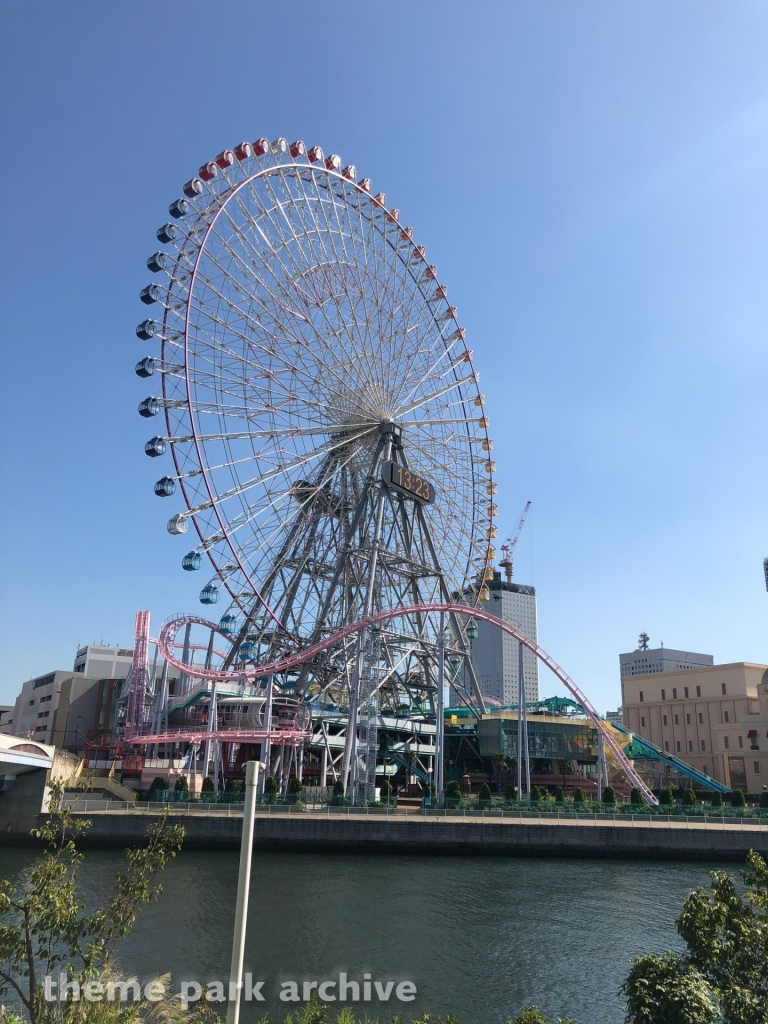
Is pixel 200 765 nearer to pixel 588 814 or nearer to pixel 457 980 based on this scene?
pixel 588 814

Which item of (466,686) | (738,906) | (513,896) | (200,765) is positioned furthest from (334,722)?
(738,906)

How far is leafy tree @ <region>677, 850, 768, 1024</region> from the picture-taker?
12.8 meters

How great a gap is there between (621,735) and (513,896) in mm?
54748

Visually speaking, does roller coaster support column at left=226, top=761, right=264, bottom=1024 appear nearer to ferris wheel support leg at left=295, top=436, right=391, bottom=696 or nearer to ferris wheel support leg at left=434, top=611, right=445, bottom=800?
ferris wheel support leg at left=434, top=611, right=445, bottom=800

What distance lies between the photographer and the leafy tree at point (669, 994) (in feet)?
41.7

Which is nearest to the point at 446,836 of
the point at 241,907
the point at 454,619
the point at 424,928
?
the point at 424,928

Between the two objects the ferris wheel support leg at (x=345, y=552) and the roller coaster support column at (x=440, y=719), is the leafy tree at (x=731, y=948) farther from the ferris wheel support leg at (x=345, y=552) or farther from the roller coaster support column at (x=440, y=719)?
the ferris wheel support leg at (x=345, y=552)

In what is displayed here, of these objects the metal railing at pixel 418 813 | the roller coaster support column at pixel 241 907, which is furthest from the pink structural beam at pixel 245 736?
the roller coaster support column at pixel 241 907

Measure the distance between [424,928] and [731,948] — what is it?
65.7ft

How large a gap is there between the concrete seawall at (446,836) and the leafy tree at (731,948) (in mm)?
37338

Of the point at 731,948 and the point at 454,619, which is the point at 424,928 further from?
the point at 454,619

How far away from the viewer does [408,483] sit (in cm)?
7419

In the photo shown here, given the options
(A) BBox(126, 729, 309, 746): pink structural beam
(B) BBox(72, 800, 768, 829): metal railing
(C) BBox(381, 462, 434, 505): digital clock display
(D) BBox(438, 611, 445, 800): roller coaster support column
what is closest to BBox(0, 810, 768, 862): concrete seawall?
(B) BBox(72, 800, 768, 829): metal railing

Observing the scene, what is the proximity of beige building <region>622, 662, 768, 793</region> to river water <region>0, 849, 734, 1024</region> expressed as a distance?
58.7 metres
